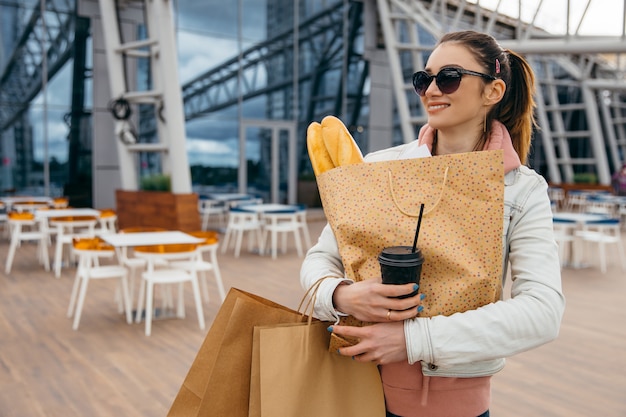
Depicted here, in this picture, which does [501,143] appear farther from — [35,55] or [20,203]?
[35,55]

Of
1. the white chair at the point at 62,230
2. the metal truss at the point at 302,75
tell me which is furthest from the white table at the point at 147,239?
the metal truss at the point at 302,75

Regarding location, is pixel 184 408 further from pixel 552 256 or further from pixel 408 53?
pixel 408 53

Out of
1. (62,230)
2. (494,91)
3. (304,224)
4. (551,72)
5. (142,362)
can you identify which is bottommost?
(142,362)

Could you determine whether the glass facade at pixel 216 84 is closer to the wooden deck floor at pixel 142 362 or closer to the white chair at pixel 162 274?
the wooden deck floor at pixel 142 362

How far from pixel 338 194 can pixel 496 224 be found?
26cm

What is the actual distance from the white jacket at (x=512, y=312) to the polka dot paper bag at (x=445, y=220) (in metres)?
0.03

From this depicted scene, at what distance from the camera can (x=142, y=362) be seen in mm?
4074

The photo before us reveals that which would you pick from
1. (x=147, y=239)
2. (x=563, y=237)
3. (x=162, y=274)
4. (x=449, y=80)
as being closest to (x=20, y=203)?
(x=147, y=239)

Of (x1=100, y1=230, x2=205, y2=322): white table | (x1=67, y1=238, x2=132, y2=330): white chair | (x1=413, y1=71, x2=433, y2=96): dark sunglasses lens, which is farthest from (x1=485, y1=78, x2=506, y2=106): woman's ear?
(x1=67, y1=238, x2=132, y2=330): white chair

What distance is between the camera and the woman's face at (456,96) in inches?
41.3

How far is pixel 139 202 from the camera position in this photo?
10.7m

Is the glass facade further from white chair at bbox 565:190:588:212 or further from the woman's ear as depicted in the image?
the woman's ear

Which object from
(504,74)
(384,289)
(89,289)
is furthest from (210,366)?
(89,289)

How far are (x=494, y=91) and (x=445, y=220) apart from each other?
0.34 m
